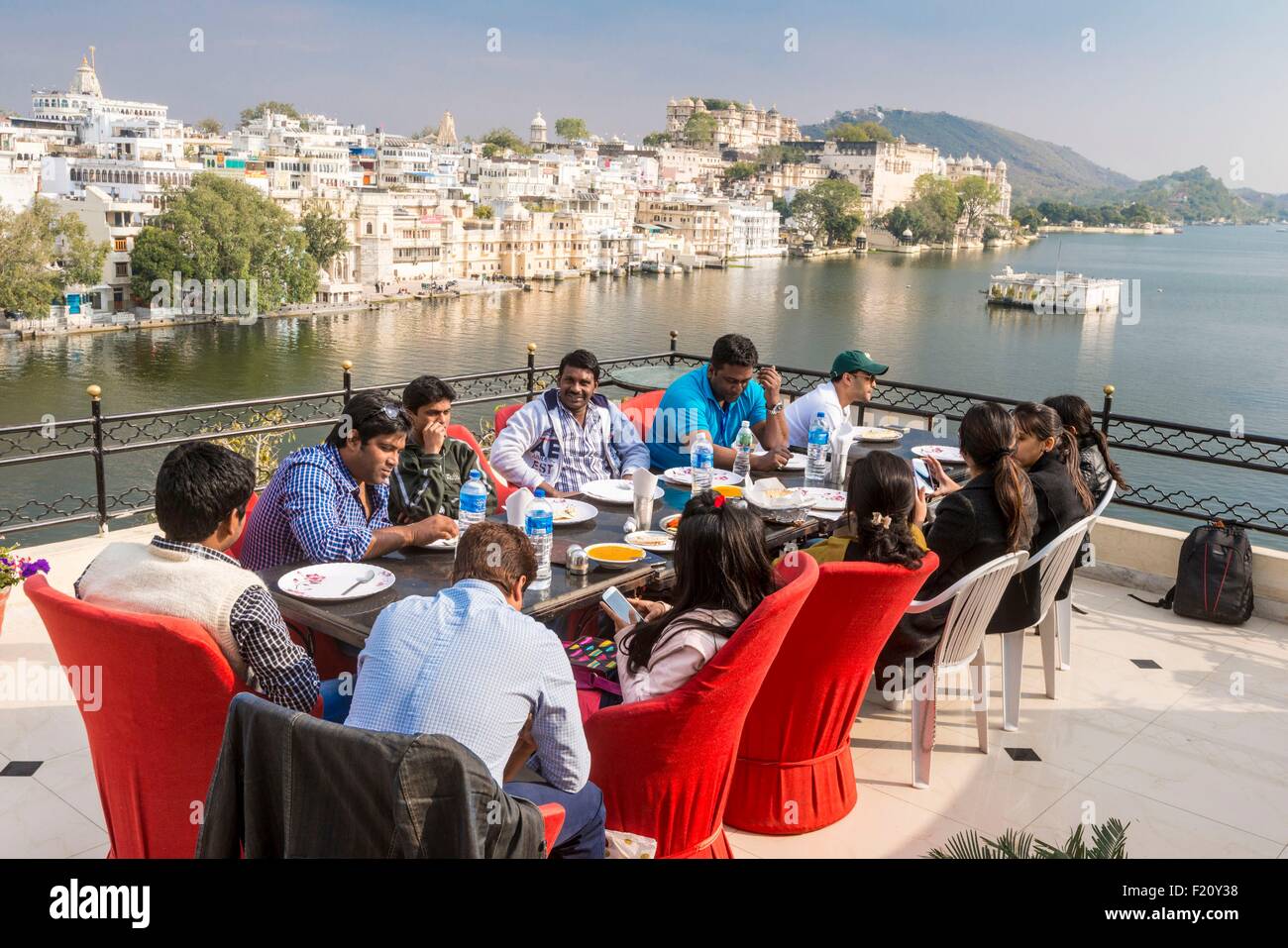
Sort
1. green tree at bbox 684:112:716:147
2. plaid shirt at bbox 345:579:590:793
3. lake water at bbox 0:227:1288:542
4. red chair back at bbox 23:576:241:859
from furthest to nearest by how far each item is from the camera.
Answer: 1. green tree at bbox 684:112:716:147
2. lake water at bbox 0:227:1288:542
3. red chair back at bbox 23:576:241:859
4. plaid shirt at bbox 345:579:590:793

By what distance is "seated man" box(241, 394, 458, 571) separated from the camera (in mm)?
2654

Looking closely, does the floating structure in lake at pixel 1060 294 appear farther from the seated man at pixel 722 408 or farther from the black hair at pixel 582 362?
the black hair at pixel 582 362

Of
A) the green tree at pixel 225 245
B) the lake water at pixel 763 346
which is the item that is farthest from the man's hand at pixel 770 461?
the green tree at pixel 225 245

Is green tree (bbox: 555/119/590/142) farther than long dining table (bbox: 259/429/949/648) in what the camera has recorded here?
Yes

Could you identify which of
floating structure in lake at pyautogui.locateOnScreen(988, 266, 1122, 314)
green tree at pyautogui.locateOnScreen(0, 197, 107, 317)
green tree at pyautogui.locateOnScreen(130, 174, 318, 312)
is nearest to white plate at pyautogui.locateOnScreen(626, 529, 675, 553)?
green tree at pyautogui.locateOnScreen(0, 197, 107, 317)

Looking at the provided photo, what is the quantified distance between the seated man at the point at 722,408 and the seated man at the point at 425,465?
1.15m

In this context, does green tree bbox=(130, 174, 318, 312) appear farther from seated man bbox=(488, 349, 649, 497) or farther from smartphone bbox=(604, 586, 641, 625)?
smartphone bbox=(604, 586, 641, 625)

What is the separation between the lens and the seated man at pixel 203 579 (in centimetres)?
189

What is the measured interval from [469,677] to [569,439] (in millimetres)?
2378

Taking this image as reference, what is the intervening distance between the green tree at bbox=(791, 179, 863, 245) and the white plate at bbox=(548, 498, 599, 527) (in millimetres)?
98006

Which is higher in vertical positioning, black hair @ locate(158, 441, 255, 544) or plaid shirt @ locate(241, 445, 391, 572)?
black hair @ locate(158, 441, 255, 544)

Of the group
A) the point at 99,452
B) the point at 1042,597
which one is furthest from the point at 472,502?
the point at 99,452
